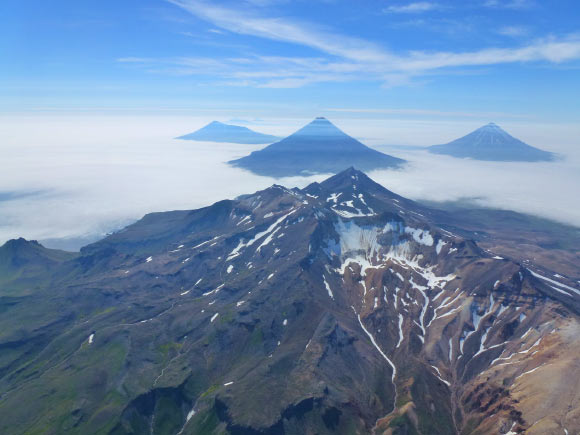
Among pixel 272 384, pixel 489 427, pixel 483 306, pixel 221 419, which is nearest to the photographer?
pixel 489 427

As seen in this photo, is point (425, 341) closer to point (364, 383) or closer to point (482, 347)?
point (482, 347)

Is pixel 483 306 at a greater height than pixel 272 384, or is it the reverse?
pixel 483 306

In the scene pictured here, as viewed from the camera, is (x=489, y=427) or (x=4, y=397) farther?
(x=4, y=397)

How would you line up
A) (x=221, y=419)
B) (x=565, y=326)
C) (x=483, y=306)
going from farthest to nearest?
(x=483, y=306) → (x=565, y=326) → (x=221, y=419)

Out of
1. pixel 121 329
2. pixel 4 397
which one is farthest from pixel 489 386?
pixel 4 397

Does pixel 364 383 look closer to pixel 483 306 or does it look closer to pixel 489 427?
pixel 489 427

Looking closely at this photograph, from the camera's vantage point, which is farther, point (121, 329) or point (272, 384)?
point (121, 329)

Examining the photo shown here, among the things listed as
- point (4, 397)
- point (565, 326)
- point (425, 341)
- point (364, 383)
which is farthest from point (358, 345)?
point (4, 397)

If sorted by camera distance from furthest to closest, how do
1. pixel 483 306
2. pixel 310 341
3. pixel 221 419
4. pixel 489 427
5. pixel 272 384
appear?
pixel 483 306 → pixel 310 341 → pixel 272 384 → pixel 221 419 → pixel 489 427

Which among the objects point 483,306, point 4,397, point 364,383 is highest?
point 483,306
